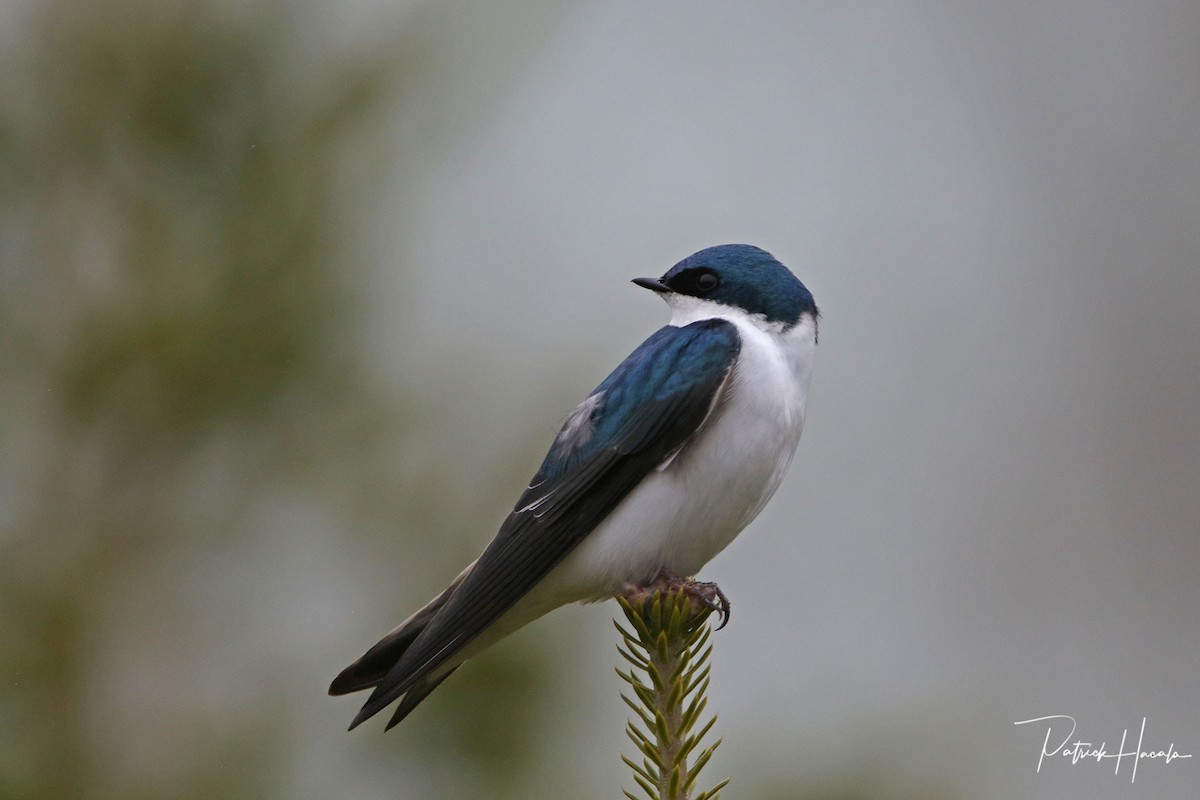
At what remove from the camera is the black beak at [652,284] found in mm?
1688

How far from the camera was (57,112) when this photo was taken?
1.47 m

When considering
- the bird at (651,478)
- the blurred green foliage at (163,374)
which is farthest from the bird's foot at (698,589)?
the blurred green foliage at (163,374)

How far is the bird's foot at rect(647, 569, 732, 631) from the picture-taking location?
1.25 m

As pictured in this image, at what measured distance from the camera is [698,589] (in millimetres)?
1297

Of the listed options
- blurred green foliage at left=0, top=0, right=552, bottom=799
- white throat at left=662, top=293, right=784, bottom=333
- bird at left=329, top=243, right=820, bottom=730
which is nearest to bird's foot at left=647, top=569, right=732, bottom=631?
bird at left=329, top=243, right=820, bottom=730

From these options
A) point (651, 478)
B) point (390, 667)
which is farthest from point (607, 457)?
point (390, 667)

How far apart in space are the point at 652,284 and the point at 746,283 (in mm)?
133

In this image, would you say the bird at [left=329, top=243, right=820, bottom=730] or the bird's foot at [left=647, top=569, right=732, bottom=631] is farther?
the bird at [left=329, top=243, right=820, bottom=730]

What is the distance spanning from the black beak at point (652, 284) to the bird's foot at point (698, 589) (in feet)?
1.34

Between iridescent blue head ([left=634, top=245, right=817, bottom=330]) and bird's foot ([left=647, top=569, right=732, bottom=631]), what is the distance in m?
0.38

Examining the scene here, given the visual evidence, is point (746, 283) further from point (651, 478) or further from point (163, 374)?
point (163, 374)

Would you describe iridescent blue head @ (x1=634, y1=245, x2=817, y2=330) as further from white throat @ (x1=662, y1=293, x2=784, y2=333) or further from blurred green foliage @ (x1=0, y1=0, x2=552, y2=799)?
blurred green foliage @ (x1=0, y1=0, x2=552, y2=799)

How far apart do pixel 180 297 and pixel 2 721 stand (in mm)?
500

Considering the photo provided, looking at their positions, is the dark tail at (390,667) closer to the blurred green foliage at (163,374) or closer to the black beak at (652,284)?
the blurred green foliage at (163,374)
